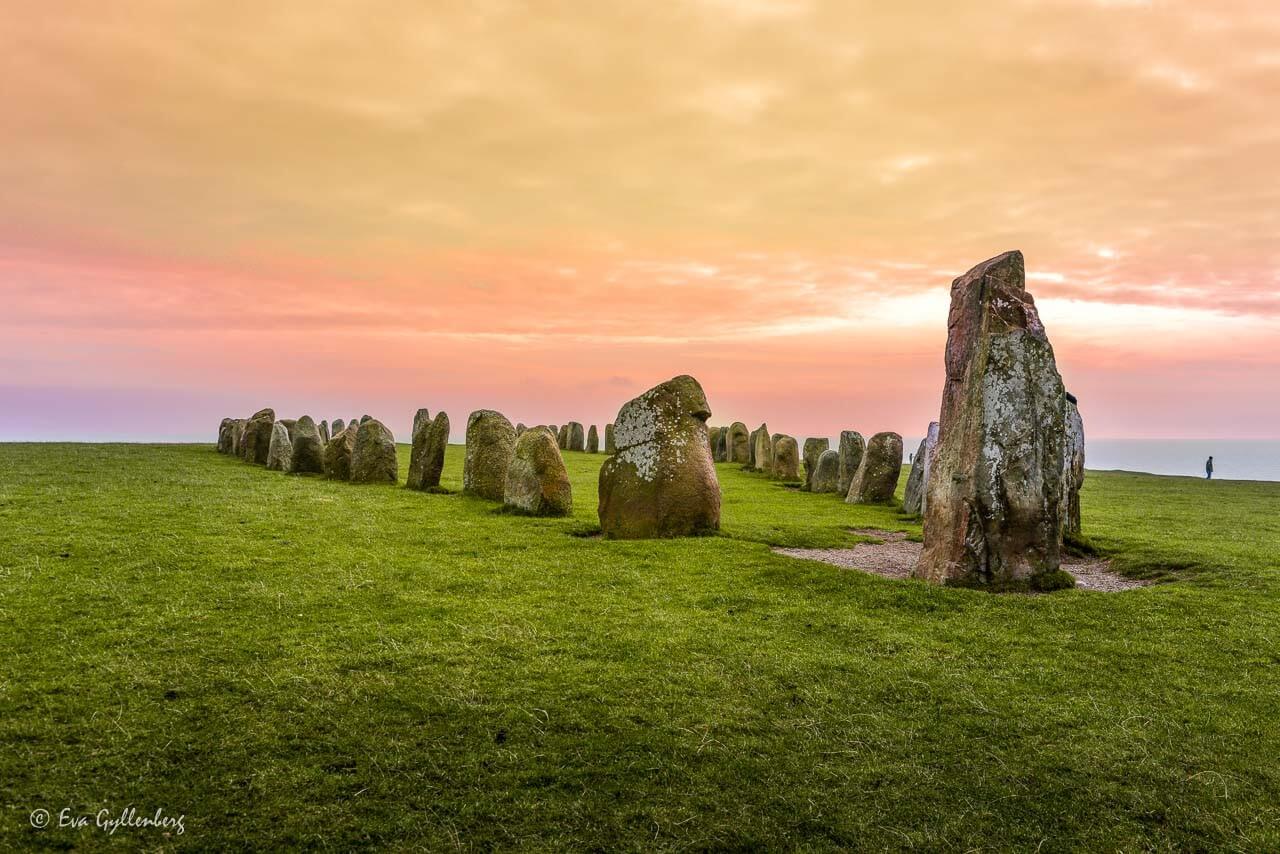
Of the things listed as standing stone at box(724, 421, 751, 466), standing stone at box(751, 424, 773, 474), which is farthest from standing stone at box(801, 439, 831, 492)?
standing stone at box(724, 421, 751, 466)

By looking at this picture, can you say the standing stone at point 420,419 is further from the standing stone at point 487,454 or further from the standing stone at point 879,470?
the standing stone at point 879,470

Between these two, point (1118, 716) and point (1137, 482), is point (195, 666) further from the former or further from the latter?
point (1137, 482)

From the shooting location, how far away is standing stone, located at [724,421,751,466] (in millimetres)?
34469

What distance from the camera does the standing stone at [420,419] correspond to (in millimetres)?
21000

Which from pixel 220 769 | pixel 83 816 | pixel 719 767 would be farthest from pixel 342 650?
pixel 719 767

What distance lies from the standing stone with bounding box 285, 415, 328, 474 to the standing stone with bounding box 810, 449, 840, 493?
14916 mm

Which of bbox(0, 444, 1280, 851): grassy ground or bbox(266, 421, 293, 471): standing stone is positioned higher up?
bbox(266, 421, 293, 471): standing stone

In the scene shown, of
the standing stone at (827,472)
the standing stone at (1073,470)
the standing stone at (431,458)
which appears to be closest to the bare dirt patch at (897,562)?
the standing stone at (1073,470)

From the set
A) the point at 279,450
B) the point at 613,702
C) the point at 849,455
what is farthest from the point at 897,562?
the point at 279,450

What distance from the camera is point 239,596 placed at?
812cm

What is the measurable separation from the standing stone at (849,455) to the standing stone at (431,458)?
38.3 ft

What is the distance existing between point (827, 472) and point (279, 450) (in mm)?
16732

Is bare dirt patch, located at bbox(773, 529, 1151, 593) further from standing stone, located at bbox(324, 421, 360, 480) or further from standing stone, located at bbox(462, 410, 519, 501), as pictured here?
standing stone, located at bbox(324, 421, 360, 480)

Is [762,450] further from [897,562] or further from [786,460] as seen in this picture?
[897,562]
